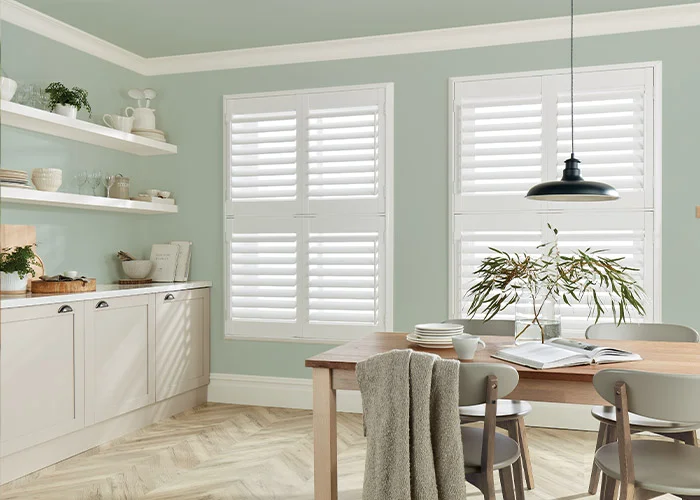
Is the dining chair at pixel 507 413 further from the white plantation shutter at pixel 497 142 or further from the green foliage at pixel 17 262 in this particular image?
the green foliage at pixel 17 262

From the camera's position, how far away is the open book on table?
245cm

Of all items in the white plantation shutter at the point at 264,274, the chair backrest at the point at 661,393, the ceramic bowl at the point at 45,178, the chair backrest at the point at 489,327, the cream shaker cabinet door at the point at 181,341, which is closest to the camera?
the chair backrest at the point at 661,393

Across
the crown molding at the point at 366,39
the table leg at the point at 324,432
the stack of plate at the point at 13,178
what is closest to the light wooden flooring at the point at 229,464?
the table leg at the point at 324,432

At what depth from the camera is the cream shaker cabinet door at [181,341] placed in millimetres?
4445

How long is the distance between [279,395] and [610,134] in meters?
Result: 2.99

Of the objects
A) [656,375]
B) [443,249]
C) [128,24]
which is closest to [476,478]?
[656,375]

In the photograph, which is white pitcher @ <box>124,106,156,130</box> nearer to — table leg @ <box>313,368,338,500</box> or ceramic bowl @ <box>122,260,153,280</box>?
ceramic bowl @ <box>122,260,153,280</box>

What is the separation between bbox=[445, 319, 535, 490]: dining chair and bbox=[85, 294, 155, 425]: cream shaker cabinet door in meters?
2.09

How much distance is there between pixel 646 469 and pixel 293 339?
2.94 m

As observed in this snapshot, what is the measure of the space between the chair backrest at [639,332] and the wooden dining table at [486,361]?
335 millimetres

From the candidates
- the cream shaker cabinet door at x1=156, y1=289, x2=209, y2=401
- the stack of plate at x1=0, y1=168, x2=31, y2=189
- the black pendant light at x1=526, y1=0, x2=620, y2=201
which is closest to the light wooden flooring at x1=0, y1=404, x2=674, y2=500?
the cream shaker cabinet door at x1=156, y1=289, x2=209, y2=401

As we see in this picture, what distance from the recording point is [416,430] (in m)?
2.28

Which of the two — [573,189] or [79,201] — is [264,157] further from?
[573,189]

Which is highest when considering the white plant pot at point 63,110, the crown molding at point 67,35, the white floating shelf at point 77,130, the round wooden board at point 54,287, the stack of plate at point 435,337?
the crown molding at point 67,35
